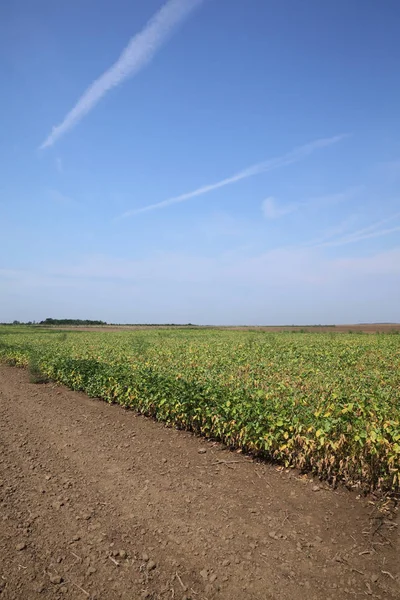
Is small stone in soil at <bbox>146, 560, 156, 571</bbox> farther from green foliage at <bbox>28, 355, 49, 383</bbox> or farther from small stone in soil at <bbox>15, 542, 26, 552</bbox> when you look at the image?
green foliage at <bbox>28, 355, 49, 383</bbox>

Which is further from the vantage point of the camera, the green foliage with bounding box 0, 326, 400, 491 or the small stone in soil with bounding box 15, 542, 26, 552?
the green foliage with bounding box 0, 326, 400, 491

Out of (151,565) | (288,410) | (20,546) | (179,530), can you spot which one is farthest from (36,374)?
(151,565)

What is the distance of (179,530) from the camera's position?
180 inches

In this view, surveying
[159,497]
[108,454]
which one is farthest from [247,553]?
[108,454]

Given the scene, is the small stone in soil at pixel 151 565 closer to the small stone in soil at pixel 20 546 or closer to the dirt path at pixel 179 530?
the dirt path at pixel 179 530

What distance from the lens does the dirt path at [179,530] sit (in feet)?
12.3

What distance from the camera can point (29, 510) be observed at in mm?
5141

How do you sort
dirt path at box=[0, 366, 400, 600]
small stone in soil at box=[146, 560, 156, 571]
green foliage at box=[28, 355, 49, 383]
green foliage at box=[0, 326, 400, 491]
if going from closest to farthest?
dirt path at box=[0, 366, 400, 600] < small stone in soil at box=[146, 560, 156, 571] < green foliage at box=[0, 326, 400, 491] < green foliage at box=[28, 355, 49, 383]

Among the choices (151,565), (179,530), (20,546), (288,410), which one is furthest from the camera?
(288,410)

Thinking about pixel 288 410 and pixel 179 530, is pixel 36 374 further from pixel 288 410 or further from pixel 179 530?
pixel 179 530

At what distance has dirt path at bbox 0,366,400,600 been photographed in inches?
148

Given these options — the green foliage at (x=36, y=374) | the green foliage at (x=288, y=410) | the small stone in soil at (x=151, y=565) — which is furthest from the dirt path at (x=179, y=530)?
the green foliage at (x=36, y=374)

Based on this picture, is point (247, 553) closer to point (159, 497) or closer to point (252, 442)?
point (159, 497)

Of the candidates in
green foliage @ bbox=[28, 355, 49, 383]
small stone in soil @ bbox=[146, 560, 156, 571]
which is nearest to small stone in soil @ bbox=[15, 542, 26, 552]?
small stone in soil @ bbox=[146, 560, 156, 571]
